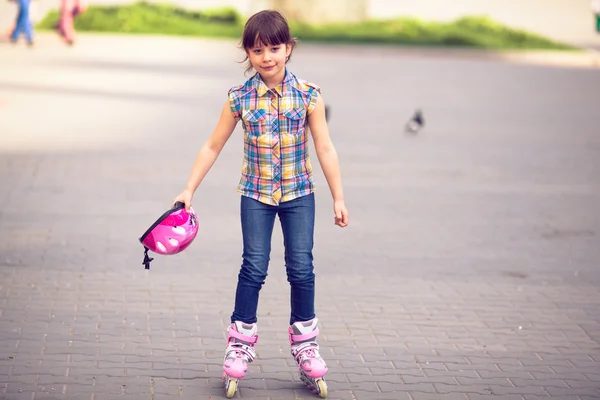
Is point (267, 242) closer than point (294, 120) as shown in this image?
No

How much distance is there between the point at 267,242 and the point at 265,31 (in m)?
0.97

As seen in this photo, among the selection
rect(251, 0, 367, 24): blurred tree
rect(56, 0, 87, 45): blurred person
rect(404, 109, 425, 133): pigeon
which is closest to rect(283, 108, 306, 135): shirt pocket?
rect(404, 109, 425, 133): pigeon

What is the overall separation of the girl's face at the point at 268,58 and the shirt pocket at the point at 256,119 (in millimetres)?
172

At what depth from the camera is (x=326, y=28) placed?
2639 cm

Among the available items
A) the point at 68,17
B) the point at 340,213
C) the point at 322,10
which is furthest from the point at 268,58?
the point at 322,10

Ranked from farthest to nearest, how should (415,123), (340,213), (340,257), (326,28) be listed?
(326,28) → (415,123) → (340,257) → (340,213)

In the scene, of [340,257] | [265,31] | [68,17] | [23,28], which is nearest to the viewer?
[265,31]

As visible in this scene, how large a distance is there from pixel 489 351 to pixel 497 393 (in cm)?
70

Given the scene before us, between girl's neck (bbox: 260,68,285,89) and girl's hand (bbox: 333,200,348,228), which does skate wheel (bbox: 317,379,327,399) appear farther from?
girl's neck (bbox: 260,68,285,89)

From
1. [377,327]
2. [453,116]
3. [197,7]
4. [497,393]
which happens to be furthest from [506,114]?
[197,7]

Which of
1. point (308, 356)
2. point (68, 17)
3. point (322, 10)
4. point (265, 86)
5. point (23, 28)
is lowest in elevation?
point (322, 10)

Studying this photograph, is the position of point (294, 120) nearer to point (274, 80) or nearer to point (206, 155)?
point (274, 80)

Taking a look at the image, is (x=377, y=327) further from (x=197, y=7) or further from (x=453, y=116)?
(x=197, y=7)

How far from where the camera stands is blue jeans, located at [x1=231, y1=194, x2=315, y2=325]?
16.1 ft
